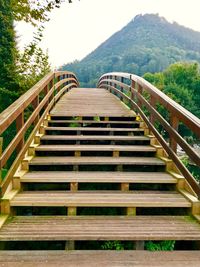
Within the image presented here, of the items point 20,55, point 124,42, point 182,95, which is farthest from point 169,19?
point 20,55

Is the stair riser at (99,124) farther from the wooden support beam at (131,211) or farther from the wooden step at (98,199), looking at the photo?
the wooden support beam at (131,211)

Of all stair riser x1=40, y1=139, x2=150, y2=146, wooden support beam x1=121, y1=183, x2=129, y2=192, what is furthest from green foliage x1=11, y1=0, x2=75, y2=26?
wooden support beam x1=121, y1=183, x2=129, y2=192

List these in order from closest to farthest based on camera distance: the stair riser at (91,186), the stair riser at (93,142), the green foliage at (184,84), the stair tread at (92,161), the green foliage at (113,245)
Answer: the green foliage at (113,245) < the stair riser at (91,186) < the stair tread at (92,161) < the stair riser at (93,142) < the green foliage at (184,84)

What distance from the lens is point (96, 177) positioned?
379cm

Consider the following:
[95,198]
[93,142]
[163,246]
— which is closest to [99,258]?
[163,246]

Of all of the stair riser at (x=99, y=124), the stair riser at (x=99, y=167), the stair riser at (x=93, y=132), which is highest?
the stair riser at (x=99, y=124)

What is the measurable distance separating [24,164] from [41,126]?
1.60m

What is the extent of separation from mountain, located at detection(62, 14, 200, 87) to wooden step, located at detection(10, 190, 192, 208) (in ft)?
282

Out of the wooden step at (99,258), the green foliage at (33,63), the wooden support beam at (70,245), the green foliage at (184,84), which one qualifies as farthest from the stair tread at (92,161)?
the green foliage at (184,84)

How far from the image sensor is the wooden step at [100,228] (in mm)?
2686

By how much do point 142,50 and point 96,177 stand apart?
108012 mm

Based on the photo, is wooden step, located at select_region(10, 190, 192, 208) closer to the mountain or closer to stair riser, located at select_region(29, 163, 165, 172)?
stair riser, located at select_region(29, 163, 165, 172)

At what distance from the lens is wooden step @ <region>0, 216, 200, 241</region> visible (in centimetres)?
269

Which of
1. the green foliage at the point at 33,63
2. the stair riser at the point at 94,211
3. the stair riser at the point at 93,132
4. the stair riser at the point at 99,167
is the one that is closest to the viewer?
the stair riser at the point at 94,211
